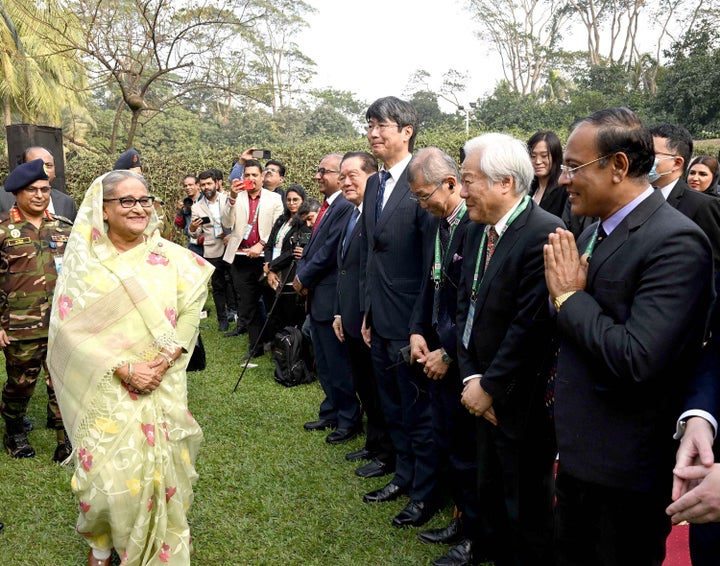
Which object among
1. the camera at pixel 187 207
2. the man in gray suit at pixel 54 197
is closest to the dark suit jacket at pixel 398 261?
the man in gray suit at pixel 54 197

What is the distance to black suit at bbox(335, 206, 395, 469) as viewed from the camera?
462 cm

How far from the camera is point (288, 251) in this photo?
23.1 feet

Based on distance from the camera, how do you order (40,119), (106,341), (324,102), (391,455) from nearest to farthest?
1. (106,341)
2. (391,455)
3. (40,119)
4. (324,102)

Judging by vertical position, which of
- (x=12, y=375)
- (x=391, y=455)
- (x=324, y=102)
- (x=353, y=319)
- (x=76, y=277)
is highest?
(x=324, y=102)

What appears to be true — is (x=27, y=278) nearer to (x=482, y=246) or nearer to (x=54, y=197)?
(x=54, y=197)

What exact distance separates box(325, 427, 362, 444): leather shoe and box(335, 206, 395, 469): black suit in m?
0.27

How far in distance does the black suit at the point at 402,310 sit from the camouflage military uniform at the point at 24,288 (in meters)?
2.45

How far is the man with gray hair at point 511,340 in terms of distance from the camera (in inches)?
104

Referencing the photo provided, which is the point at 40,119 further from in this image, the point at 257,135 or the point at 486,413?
the point at 486,413

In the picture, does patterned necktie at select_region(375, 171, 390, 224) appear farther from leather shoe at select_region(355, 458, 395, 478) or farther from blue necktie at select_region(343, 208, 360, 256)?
leather shoe at select_region(355, 458, 395, 478)

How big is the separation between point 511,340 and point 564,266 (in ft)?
1.94

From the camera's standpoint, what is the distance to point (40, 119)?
61.3 ft

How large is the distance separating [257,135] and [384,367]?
30.7m

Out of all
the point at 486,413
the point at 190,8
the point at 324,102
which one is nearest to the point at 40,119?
the point at 190,8
